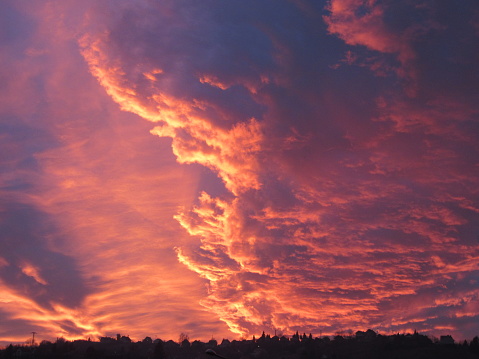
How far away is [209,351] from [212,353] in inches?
30.1

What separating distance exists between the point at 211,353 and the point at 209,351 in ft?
2.04

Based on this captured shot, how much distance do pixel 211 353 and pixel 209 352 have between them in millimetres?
341

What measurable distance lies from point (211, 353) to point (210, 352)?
123 millimetres

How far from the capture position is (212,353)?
45.3 m

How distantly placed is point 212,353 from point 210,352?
0.80 ft

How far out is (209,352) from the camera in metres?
44.9

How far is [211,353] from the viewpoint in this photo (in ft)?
148

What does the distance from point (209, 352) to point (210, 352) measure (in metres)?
0.27

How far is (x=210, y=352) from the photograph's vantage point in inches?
1779
